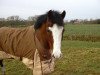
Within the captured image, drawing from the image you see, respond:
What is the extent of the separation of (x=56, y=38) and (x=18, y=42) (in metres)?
1.28

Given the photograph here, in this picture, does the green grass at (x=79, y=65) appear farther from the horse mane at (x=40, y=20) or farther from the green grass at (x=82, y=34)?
the green grass at (x=82, y=34)

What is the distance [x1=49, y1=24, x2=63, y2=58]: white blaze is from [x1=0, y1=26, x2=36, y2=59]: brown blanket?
0.79 meters

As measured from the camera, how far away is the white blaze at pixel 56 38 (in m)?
4.24

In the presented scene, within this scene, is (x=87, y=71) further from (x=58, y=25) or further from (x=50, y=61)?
(x=58, y=25)

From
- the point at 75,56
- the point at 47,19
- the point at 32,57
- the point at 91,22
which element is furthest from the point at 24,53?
the point at 91,22

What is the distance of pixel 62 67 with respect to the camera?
8.62m

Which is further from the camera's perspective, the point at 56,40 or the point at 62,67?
the point at 62,67

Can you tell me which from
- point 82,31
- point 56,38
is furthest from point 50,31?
point 82,31

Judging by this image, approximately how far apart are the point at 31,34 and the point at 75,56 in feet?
19.5

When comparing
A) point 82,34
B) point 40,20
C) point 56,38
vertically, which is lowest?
point 82,34

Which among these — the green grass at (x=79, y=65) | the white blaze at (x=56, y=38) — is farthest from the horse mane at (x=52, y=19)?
the green grass at (x=79, y=65)

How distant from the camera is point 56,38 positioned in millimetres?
4305

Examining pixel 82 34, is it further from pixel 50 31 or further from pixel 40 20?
pixel 50 31

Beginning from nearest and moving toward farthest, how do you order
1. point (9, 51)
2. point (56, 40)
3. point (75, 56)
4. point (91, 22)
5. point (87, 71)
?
point (56, 40) < point (9, 51) < point (87, 71) < point (75, 56) < point (91, 22)
